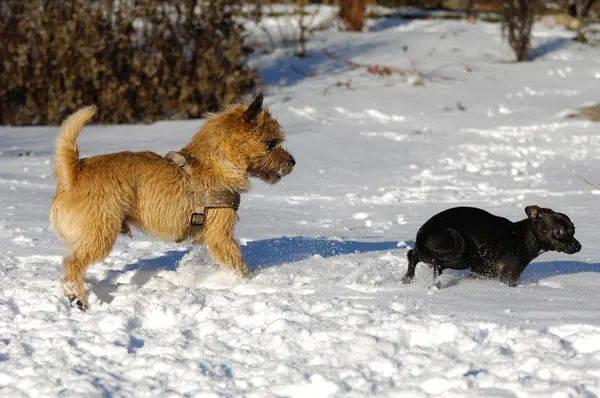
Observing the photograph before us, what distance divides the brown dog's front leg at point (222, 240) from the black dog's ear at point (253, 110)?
23.3 inches

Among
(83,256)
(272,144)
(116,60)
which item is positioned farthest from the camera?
(116,60)

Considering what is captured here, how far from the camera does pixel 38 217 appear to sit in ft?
22.8

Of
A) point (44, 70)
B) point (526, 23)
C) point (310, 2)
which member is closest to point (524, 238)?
point (44, 70)

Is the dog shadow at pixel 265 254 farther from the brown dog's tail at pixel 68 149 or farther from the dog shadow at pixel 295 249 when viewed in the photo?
the brown dog's tail at pixel 68 149

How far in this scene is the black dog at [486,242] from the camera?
16.9 ft

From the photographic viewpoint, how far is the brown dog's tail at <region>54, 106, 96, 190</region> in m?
4.86

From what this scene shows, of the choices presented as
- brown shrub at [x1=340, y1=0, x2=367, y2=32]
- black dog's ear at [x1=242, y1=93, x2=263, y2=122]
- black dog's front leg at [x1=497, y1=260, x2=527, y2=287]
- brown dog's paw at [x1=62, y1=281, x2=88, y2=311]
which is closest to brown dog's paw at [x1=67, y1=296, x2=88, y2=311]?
brown dog's paw at [x1=62, y1=281, x2=88, y2=311]

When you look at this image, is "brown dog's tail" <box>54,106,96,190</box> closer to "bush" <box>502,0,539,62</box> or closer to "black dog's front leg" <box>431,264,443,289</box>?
"black dog's front leg" <box>431,264,443,289</box>

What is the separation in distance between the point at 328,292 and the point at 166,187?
1.17 metres

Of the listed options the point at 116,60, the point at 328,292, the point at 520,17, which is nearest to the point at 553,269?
the point at 328,292

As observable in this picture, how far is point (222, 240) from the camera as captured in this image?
Result: 209 inches

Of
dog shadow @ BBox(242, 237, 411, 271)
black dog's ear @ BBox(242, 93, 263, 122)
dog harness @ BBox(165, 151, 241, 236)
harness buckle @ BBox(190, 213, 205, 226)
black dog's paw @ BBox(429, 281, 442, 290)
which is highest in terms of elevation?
black dog's ear @ BBox(242, 93, 263, 122)

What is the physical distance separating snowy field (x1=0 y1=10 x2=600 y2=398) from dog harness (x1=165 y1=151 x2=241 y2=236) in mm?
418

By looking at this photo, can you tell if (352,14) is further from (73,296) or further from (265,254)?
(73,296)
